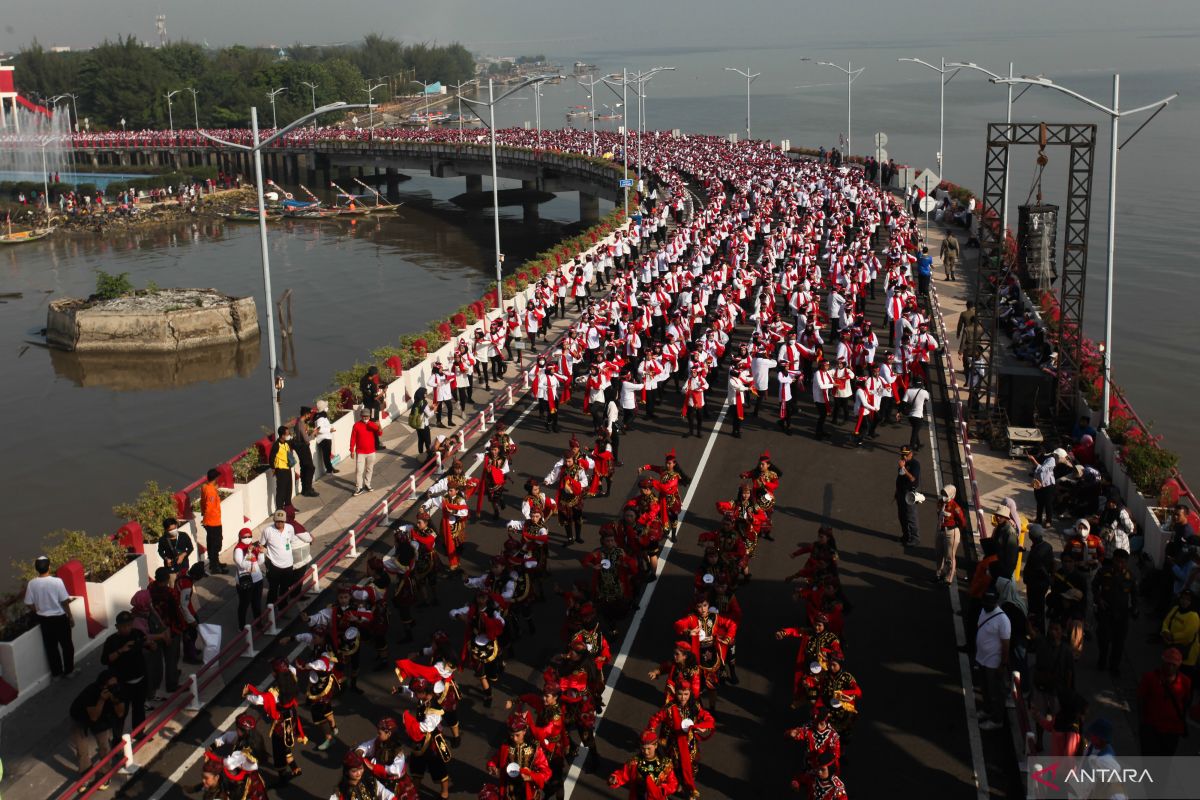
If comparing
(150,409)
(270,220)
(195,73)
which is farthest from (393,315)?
(195,73)

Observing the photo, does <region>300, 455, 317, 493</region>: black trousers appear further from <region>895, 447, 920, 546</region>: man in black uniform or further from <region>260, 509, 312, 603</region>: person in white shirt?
<region>895, 447, 920, 546</region>: man in black uniform

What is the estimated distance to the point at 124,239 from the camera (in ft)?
264

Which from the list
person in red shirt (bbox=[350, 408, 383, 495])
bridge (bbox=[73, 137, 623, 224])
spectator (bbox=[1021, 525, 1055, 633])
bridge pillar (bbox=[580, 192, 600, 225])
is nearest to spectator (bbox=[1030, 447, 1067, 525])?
spectator (bbox=[1021, 525, 1055, 633])

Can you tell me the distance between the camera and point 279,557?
51.4 ft

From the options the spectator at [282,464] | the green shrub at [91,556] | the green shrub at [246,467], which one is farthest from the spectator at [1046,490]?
the green shrub at [91,556]

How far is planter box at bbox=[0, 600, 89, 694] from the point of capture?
1391cm

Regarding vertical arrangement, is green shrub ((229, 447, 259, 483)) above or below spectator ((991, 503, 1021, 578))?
below

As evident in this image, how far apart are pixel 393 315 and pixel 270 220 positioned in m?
37.0

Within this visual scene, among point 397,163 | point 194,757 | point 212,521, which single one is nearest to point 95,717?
point 194,757

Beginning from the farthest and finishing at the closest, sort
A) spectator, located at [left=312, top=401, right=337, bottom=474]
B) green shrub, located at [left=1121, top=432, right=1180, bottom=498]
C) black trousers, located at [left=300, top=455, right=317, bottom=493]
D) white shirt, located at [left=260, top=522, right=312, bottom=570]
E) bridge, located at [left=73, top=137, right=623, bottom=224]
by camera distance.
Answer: bridge, located at [left=73, top=137, right=623, bottom=224] → spectator, located at [left=312, top=401, right=337, bottom=474] → black trousers, located at [left=300, top=455, right=317, bottom=493] → green shrub, located at [left=1121, top=432, right=1180, bottom=498] → white shirt, located at [left=260, top=522, right=312, bottom=570]

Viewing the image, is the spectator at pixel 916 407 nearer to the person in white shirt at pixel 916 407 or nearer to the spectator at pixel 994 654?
the person in white shirt at pixel 916 407

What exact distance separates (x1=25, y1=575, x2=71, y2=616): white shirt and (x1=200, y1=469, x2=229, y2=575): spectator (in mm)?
3099

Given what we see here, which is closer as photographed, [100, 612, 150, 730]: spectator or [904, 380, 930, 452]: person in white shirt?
[100, 612, 150, 730]: spectator

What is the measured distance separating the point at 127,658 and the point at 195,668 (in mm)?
2151
